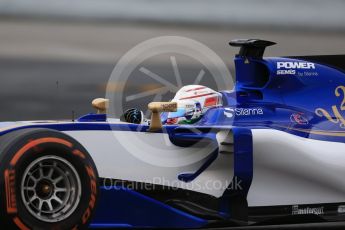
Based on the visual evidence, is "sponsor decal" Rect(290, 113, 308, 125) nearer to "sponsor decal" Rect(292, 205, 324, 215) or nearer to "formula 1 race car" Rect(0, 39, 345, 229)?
"formula 1 race car" Rect(0, 39, 345, 229)

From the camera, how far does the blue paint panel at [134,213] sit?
7340 mm

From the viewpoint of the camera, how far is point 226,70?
8.02 meters

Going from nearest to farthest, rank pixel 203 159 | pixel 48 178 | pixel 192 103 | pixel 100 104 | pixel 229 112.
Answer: pixel 48 178
pixel 203 159
pixel 229 112
pixel 192 103
pixel 100 104

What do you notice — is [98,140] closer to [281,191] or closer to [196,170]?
[196,170]

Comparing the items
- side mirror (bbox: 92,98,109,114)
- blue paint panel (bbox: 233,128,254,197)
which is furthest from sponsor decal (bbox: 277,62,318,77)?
side mirror (bbox: 92,98,109,114)

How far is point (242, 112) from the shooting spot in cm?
866

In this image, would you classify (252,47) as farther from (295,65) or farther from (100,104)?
(100,104)

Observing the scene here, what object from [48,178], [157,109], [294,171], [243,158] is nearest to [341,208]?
[294,171]

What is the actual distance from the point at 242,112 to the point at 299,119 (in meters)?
0.68

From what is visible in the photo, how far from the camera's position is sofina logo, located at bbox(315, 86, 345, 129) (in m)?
8.94

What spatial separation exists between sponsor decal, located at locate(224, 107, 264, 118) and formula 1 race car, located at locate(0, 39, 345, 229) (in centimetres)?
1

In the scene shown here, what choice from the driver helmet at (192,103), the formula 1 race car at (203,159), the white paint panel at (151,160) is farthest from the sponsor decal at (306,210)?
the driver helmet at (192,103)

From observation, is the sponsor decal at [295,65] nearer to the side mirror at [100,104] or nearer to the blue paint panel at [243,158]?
the blue paint panel at [243,158]

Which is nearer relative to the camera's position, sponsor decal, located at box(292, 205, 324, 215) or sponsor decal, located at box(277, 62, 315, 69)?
sponsor decal, located at box(292, 205, 324, 215)
